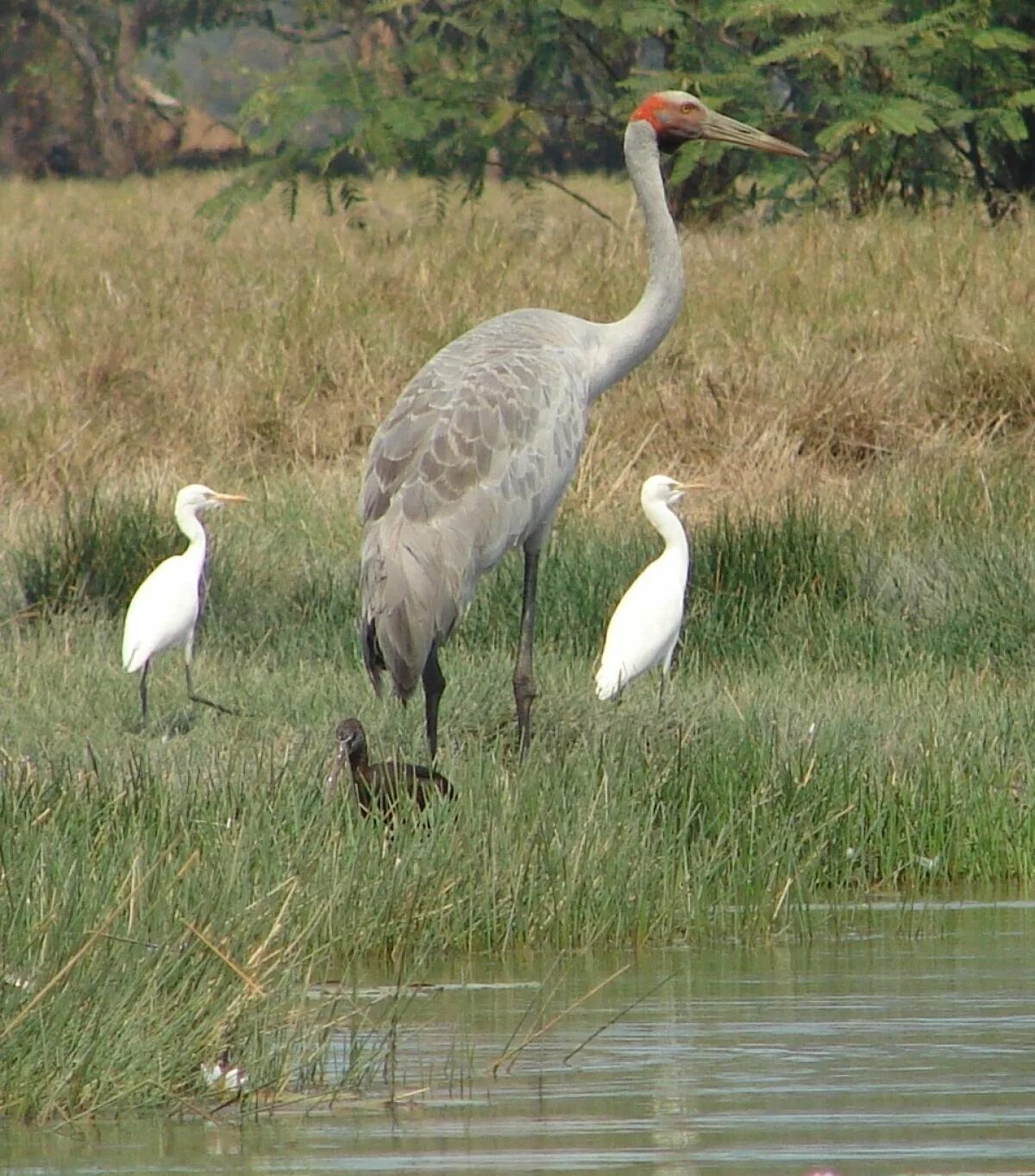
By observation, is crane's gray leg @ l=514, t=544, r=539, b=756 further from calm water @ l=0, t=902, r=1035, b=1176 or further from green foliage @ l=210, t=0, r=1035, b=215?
green foliage @ l=210, t=0, r=1035, b=215

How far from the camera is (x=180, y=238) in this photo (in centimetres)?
1725

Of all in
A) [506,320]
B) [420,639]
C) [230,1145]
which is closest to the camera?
[230,1145]

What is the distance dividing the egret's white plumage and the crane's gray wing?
400 mm

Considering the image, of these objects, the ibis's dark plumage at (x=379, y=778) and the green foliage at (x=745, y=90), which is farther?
the green foliage at (x=745, y=90)

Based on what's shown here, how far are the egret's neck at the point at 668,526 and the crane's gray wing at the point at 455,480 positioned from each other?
0.52m

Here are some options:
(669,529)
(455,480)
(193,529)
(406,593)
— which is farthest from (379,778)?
(193,529)

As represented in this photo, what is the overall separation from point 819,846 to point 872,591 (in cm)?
319

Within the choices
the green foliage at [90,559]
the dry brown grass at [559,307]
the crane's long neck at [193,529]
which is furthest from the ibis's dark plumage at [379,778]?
the dry brown grass at [559,307]

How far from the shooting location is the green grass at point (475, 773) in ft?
13.5

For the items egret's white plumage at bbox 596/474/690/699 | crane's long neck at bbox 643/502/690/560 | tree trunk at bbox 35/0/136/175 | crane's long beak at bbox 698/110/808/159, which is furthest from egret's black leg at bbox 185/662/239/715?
tree trunk at bbox 35/0/136/175

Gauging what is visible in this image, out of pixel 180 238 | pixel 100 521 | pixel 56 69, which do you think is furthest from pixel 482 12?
pixel 56 69

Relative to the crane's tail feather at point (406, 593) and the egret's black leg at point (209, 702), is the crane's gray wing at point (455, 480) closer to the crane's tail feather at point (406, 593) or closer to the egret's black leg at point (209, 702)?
the crane's tail feather at point (406, 593)

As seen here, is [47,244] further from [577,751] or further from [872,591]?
[577,751]

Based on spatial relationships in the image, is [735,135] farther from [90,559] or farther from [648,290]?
[90,559]
